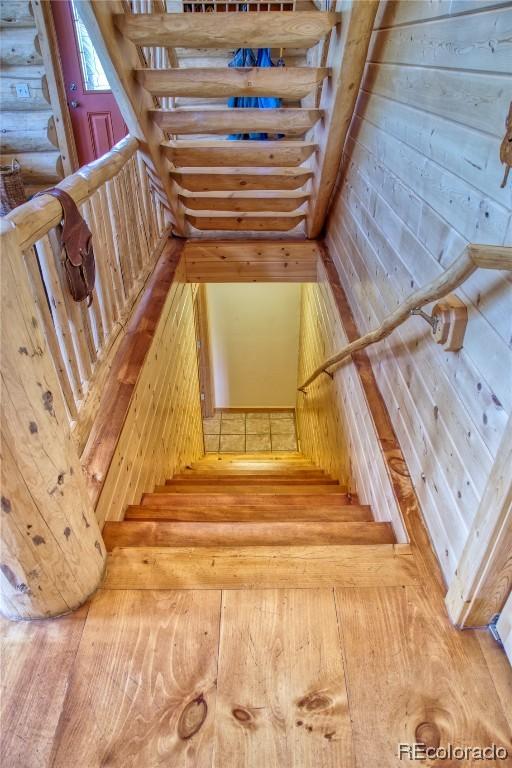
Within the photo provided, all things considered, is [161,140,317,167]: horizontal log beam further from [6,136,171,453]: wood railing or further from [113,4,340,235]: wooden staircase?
[6,136,171,453]: wood railing

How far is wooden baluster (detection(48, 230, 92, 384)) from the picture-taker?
60.3 inches

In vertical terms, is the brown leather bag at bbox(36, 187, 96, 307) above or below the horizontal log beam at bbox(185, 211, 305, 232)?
above

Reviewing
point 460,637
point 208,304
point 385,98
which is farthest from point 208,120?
point 208,304

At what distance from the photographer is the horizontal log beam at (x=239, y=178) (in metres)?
2.99

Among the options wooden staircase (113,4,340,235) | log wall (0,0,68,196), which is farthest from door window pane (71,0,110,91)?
wooden staircase (113,4,340,235)

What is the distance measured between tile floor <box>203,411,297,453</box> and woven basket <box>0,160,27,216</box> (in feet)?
10.1

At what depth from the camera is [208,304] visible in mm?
5625

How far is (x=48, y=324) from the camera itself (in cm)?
143

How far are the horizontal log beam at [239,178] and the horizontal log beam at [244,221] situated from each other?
51cm

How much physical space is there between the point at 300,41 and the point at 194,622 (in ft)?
7.42

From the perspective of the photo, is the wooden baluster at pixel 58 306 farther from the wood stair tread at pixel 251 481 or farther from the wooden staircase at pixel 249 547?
the wood stair tread at pixel 251 481

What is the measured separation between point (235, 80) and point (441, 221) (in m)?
1.41

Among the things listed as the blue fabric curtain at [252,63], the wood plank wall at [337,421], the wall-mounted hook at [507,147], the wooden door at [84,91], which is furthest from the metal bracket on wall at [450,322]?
the wooden door at [84,91]

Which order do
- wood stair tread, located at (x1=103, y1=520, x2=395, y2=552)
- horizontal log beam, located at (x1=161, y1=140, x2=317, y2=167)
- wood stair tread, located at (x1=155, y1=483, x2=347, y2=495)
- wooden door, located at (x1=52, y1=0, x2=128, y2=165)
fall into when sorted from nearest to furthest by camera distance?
1. wood stair tread, located at (x1=103, y1=520, x2=395, y2=552)
2. wood stair tread, located at (x1=155, y1=483, x2=347, y2=495)
3. horizontal log beam, located at (x1=161, y1=140, x2=317, y2=167)
4. wooden door, located at (x1=52, y1=0, x2=128, y2=165)
